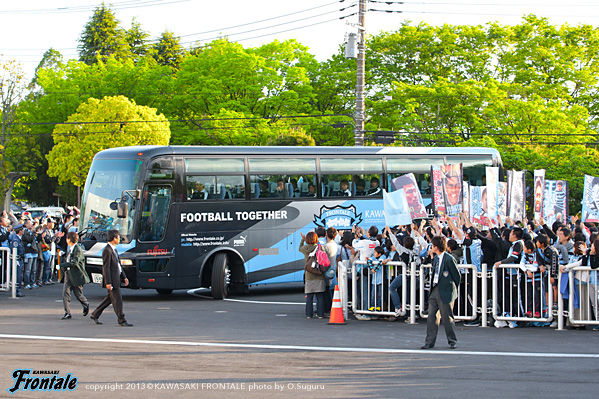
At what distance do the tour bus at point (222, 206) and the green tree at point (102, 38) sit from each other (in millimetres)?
58964

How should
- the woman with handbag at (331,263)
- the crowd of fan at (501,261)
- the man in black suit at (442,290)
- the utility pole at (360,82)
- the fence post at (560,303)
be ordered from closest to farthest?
the man in black suit at (442,290)
the fence post at (560,303)
the crowd of fan at (501,261)
the woman with handbag at (331,263)
the utility pole at (360,82)

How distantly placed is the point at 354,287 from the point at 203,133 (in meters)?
40.4

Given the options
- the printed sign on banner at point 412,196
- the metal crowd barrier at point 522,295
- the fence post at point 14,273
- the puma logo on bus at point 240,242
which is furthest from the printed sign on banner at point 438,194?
the fence post at point 14,273

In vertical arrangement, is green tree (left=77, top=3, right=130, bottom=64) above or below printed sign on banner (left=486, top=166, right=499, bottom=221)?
above

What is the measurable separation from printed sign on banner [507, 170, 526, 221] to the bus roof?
13.7 ft

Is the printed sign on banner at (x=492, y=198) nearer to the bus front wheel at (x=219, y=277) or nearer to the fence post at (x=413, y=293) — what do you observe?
the fence post at (x=413, y=293)

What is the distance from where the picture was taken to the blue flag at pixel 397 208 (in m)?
15.7

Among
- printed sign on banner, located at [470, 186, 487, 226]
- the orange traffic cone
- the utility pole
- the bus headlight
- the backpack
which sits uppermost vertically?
the utility pole

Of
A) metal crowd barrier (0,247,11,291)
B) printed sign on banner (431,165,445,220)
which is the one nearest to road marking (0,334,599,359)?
metal crowd barrier (0,247,11,291)

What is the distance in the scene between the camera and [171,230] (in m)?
17.5

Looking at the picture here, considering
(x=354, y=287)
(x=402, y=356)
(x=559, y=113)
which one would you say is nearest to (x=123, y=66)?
(x=559, y=113)

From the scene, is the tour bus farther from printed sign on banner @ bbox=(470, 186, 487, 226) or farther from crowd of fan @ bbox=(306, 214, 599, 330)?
crowd of fan @ bbox=(306, 214, 599, 330)

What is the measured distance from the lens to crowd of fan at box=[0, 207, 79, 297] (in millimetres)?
18719

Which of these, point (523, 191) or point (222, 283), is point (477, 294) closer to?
point (523, 191)
